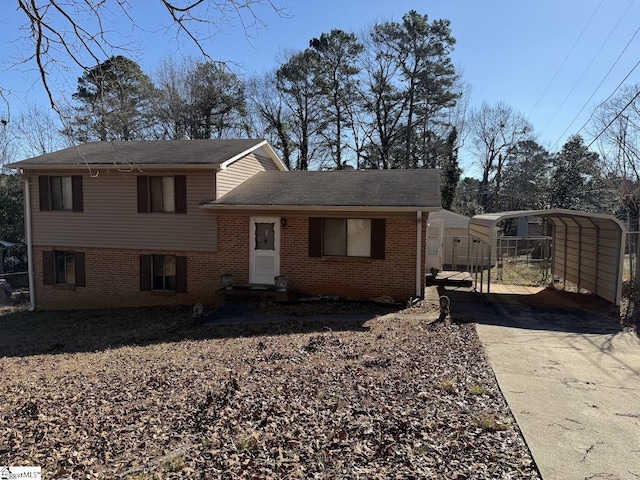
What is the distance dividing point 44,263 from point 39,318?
2.04 meters

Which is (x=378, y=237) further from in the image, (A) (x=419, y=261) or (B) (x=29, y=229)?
(B) (x=29, y=229)

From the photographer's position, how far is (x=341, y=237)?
12.9 m

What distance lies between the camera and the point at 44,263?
15516mm

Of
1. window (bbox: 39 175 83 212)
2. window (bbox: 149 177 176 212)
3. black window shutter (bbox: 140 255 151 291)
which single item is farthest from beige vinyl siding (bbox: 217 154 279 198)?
window (bbox: 39 175 83 212)

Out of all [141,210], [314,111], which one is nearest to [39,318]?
[141,210]

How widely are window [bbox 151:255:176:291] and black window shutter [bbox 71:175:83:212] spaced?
303cm

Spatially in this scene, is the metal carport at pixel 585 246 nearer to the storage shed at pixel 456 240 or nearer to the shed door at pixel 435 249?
the shed door at pixel 435 249

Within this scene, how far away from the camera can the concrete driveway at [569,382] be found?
3.96m

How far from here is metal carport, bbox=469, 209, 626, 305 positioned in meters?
11.0

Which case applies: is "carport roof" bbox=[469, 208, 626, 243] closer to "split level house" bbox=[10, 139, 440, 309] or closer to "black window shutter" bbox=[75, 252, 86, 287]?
"split level house" bbox=[10, 139, 440, 309]

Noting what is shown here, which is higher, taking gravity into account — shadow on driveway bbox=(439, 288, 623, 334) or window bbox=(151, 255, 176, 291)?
window bbox=(151, 255, 176, 291)

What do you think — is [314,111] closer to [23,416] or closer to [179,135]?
[179,135]

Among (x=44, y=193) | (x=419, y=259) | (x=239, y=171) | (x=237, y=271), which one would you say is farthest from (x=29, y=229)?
(x=419, y=259)

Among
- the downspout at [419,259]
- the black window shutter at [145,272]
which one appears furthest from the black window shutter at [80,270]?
the downspout at [419,259]
